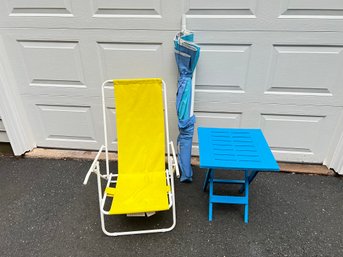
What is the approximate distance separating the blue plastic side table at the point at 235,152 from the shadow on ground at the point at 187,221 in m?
0.16

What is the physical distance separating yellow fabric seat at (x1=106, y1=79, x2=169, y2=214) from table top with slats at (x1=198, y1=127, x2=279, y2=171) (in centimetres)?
38

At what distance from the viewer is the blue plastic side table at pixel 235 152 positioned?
1.40 metres

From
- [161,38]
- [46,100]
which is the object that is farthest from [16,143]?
[161,38]

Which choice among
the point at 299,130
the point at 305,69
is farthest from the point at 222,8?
the point at 299,130

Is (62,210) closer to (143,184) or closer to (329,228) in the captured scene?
(143,184)

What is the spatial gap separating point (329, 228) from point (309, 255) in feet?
1.03

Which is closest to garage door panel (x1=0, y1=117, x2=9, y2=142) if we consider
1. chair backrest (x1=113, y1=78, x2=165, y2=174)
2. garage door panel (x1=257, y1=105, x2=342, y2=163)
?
chair backrest (x1=113, y1=78, x2=165, y2=174)

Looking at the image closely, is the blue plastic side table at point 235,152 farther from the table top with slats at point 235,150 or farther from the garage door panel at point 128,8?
the garage door panel at point 128,8

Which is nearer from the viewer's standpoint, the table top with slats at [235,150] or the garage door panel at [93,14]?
the table top with slats at [235,150]

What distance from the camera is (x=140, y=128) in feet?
6.00

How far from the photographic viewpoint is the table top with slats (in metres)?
1.40

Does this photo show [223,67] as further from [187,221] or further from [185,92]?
[187,221]

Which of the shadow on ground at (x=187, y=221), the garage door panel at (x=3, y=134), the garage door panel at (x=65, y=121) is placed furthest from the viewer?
the garage door panel at (x=3, y=134)

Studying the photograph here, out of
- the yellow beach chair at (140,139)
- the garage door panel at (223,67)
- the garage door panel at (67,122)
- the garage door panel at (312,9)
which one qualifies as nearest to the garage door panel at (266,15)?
the garage door panel at (312,9)
